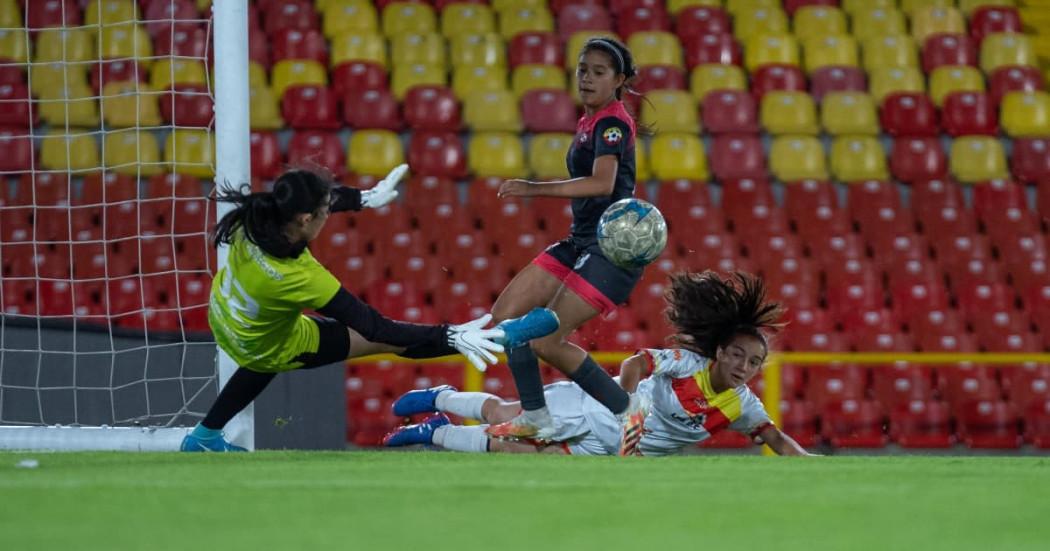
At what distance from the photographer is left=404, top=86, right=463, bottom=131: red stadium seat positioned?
10.3 metres

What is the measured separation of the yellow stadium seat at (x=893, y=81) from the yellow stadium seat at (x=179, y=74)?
514cm

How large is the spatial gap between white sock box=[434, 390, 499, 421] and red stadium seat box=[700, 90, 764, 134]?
16.3 ft

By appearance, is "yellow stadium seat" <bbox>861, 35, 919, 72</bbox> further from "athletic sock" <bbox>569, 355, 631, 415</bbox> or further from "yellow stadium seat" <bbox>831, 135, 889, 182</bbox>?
"athletic sock" <bbox>569, 355, 631, 415</bbox>

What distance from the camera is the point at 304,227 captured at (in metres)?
4.96

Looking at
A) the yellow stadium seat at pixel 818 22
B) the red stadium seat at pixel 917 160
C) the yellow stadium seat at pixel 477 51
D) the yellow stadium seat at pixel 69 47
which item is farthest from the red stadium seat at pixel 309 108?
Answer: the red stadium seat at pixel 917 160

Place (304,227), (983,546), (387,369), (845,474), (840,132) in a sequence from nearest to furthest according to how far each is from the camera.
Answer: (983,546) < (845,474) < (304,227) < (387,369) < (840,132)

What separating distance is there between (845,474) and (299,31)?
788 cm

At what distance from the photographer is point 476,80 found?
10.7 m

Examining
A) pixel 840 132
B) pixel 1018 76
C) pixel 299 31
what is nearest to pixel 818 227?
pixel 840 132

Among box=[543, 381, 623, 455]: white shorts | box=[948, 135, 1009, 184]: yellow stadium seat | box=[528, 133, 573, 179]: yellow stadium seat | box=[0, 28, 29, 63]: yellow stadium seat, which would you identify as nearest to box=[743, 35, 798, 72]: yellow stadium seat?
box=[948, 135, 1009, 184]: yellow stadium seat

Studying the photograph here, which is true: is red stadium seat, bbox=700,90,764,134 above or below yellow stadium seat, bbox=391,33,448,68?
below

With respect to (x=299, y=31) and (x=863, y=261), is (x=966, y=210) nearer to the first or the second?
(x=863, y=261)

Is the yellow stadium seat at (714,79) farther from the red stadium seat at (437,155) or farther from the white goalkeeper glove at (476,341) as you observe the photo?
the white goalkeeper glove at (476,341)

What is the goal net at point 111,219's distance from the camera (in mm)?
6336
